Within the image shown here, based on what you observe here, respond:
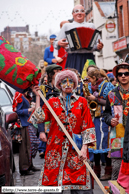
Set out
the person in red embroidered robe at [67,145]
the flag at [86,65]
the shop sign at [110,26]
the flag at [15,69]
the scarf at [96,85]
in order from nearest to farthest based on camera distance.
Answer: the person in red embroidered robe at [67,145] < the flag at [15,69] < the scarf at [96,85] < the flag at [86,65] < the shop sign at [110,26]

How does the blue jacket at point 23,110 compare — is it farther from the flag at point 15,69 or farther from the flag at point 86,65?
the flag at point 15,69

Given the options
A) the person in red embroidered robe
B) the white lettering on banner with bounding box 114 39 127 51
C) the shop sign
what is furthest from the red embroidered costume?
the shop sign

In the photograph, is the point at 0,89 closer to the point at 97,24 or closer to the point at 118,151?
the point at 118,151

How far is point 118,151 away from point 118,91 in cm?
87

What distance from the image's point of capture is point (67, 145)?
16.3 feet

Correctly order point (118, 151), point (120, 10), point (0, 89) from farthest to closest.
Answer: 1. point (120, 10)
2. point (0, 89)
3. point (118, 151)

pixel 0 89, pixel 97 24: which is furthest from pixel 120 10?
pixel 0 89

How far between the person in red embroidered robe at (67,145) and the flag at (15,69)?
0.18m

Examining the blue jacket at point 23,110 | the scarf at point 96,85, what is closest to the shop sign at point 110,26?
the blue jacket at point 23,110

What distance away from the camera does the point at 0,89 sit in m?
12.0

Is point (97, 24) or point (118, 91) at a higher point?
point (97, 24)

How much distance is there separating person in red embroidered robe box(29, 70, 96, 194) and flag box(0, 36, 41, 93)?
0.18 metres

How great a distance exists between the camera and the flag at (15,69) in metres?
5.05

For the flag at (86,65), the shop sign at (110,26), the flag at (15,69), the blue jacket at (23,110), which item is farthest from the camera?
the shop sign at (110,26)
